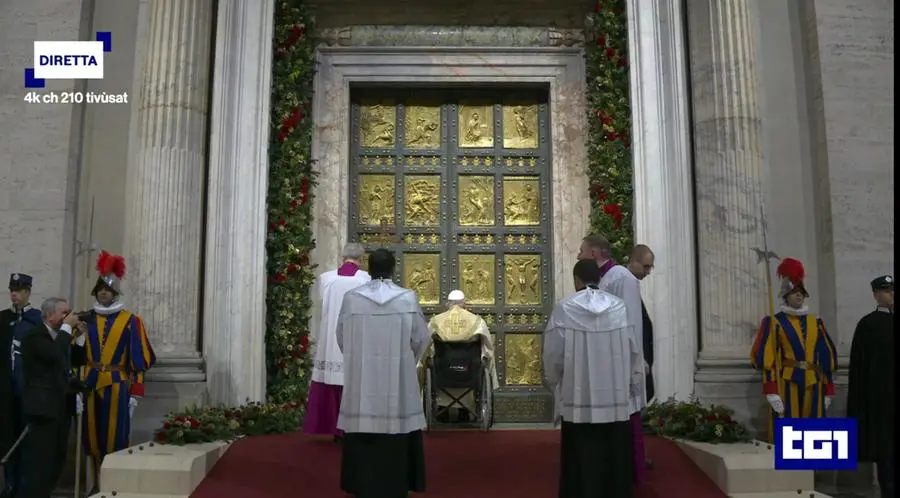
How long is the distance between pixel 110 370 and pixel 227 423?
1.16m

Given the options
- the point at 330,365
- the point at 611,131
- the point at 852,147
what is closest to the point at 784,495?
the point at 330,365

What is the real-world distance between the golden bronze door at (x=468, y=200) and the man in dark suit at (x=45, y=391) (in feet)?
14.9

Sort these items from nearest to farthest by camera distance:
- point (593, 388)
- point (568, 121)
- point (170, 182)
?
point (593, 388) → point (170, 182) → point (568, 121)

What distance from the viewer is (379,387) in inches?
211

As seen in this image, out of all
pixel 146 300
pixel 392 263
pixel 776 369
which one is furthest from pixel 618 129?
pixel 146 300

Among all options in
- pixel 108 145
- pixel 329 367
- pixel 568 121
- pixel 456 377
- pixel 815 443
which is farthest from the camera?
pixel 568 121

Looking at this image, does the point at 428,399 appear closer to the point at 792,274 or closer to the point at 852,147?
the point at 792,274

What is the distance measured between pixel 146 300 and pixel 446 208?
4.14 m

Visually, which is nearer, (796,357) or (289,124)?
(796,357)

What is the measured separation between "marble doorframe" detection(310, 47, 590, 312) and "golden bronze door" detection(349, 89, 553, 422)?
322 mm

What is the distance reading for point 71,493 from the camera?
7.46 metres

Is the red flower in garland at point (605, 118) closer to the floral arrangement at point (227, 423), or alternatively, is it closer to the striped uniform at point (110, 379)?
the floral arrangement at point (227, 423)

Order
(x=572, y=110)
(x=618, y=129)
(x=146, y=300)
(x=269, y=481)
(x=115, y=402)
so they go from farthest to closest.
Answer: (x=572, y=110) < (x=618, y=129) < (x=146, y=300) < (x=115, y=402) < (x=269, y=481)

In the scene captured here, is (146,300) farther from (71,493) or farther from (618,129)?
(618,129)
